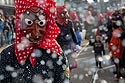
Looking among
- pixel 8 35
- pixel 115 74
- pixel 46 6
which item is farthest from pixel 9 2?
pixel 46 6

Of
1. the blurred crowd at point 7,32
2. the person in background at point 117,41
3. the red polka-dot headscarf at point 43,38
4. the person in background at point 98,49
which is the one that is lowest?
the blurred crowd at point 7,32

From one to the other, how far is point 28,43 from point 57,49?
0.25 metres

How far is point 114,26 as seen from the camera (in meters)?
8.18

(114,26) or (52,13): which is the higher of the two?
(52,13)

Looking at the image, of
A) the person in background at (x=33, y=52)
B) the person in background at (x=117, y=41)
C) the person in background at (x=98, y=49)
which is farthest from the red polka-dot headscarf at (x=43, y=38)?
the person in background at (x=98, y=49)

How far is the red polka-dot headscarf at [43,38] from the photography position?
3230 mm

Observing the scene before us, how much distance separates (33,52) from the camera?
10.7 feet

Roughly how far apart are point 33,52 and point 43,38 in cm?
14

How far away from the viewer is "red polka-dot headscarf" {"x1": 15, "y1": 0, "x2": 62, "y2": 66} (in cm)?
323

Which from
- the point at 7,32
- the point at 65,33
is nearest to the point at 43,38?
the point at 65,33

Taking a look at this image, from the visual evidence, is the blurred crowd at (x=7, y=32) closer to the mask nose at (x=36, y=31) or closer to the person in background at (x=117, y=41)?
the person in background at (x=117, y=41)

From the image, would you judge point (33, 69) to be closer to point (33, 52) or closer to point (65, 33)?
point (33, 52)

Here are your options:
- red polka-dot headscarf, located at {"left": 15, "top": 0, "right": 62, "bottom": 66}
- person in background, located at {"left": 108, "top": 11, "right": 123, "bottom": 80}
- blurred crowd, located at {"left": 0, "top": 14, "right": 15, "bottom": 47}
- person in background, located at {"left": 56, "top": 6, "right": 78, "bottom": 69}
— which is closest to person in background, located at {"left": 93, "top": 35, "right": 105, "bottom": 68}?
person in background, located at {"left": 108, "top": 11, "right": 123, "bottom": 80}

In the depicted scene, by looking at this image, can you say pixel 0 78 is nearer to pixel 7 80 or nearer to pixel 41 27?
pixel 7 80
